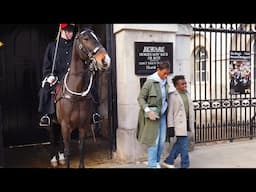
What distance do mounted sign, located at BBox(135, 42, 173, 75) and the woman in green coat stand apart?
113 cm

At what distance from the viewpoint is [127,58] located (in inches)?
260

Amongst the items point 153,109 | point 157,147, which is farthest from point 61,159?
point 153,109

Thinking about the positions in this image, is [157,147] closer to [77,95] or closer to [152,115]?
[152,115]

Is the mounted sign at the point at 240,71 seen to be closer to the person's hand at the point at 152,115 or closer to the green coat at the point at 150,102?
the green coat at the point at 150,102

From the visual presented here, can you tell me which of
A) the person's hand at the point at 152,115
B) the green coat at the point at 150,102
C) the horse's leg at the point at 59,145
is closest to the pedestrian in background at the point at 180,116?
the green coat at the point at 150,102

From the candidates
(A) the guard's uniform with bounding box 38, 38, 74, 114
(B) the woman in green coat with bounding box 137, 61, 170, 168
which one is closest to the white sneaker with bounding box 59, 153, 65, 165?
(A) the guard's uniform with bounding box 38, 38, 74, 114

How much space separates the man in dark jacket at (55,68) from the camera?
6062 mm

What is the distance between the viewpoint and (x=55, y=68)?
6273 mm

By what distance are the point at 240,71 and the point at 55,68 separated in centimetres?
521

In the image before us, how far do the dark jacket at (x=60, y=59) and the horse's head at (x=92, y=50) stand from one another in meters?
0.95

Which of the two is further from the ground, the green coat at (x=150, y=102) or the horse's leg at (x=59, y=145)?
the green coat at (x=150, y=102)

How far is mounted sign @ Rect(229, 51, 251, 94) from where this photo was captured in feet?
28.4

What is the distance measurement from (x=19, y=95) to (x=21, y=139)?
1.20m

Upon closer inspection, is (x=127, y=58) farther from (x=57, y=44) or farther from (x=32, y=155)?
(x=32, y=155)
